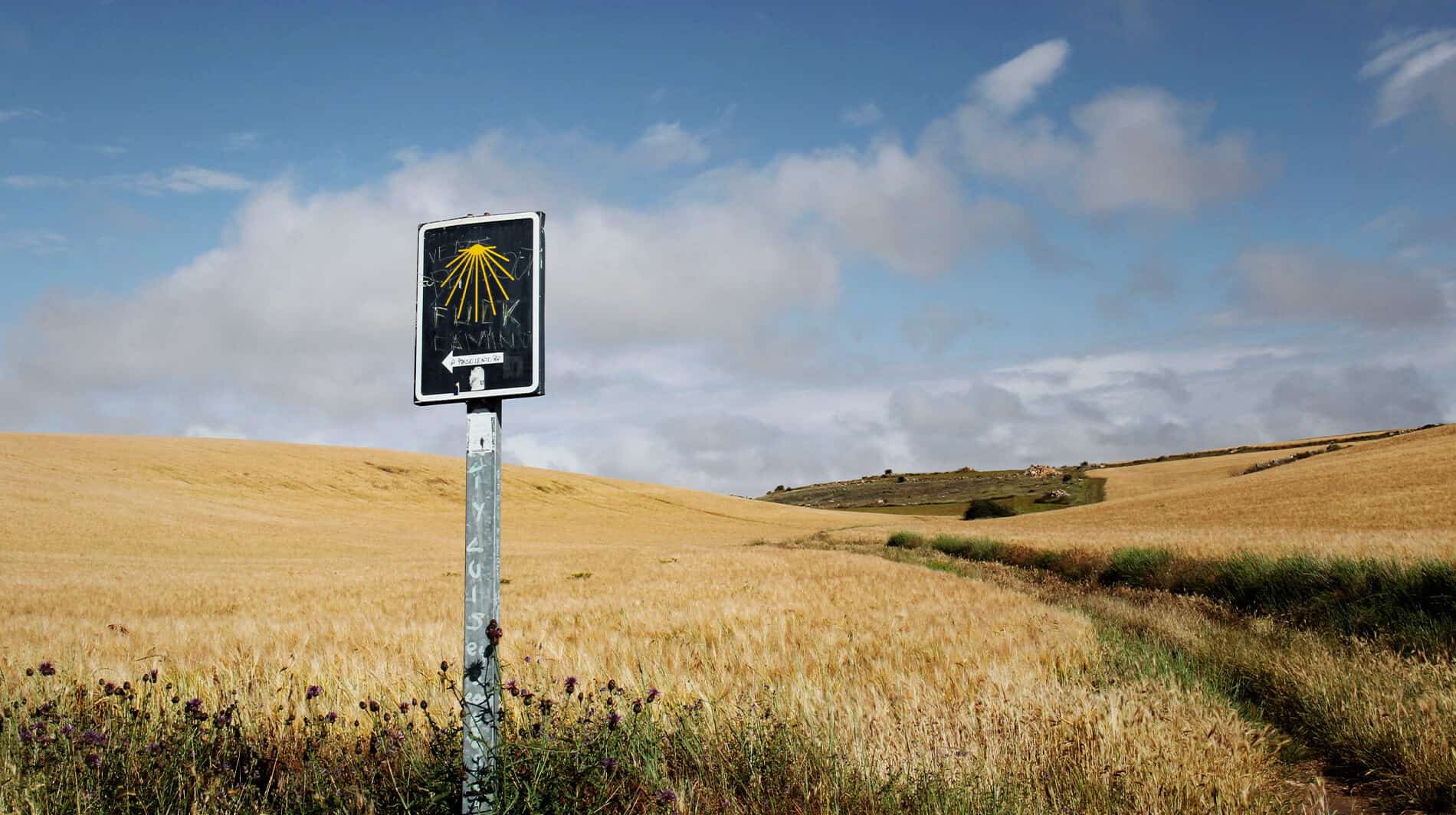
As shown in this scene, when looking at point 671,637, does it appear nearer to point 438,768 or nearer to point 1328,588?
point 438,768

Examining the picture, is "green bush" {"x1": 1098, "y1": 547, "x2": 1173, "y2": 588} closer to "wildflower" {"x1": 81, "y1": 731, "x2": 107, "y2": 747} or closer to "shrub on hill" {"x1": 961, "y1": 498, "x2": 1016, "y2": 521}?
"wildflower" {"x1": 81, "y1": 731, "x2": 107, "y2": 747}

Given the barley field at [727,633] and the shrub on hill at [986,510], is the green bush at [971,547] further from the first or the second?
the shrub on hill at [986,510]

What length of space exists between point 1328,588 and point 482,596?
13.6 meters

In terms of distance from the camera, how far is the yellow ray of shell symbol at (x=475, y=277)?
12.2 feet

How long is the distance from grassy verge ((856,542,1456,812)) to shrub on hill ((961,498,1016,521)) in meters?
67.8

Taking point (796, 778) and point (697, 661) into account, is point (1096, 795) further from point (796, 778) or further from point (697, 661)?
point (697, 661)

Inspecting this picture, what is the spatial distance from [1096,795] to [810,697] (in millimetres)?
1798

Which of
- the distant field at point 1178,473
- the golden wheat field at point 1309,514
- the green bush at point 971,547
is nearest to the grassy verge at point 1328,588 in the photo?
the golden wheat field at point 1309,514

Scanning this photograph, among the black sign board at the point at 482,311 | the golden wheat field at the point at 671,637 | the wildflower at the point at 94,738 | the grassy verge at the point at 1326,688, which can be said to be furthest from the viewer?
the grassy verge at the point at 1326,688

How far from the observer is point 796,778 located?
3.67 metres

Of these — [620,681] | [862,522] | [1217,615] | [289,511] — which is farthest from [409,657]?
[862,522]

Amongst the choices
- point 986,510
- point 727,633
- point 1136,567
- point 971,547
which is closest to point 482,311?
point 727,633

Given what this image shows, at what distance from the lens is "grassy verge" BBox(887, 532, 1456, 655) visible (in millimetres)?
9758

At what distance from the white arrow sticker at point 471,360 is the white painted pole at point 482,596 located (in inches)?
7.0
